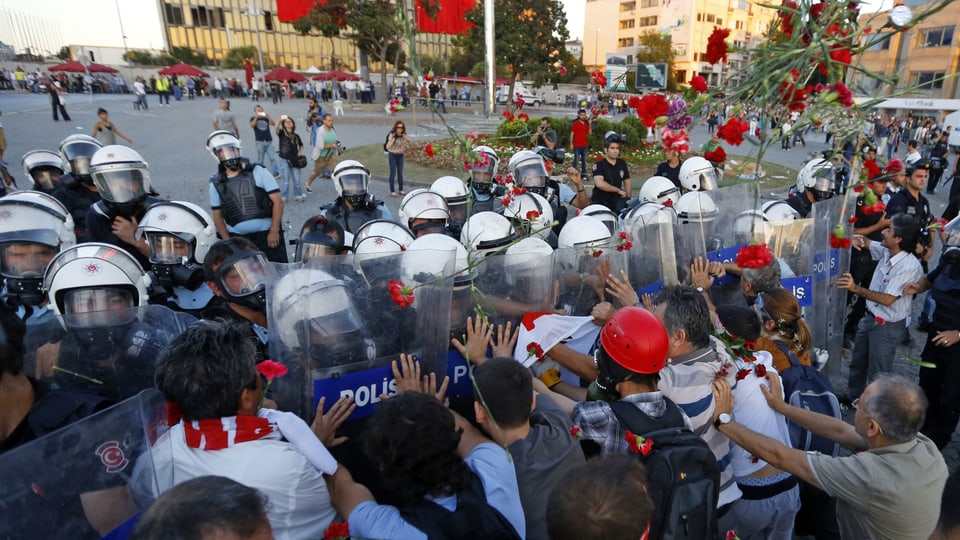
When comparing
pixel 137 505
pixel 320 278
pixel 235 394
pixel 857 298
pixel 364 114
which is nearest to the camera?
pixel 137 505

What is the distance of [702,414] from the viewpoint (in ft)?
7.83

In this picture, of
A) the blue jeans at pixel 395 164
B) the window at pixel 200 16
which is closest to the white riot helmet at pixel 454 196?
the blue jeans at pixel 395 164

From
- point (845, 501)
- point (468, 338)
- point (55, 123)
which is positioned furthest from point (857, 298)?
point (55, 123)

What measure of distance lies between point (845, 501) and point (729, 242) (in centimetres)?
260

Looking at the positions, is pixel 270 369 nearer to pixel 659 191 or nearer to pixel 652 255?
pixel 652 255

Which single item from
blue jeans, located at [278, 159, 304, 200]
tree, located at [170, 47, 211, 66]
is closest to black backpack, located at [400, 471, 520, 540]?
blue jeans, located at [278, 159, 304, 200]

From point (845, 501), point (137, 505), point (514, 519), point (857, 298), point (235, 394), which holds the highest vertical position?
point (235, 394)

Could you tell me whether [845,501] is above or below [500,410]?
below

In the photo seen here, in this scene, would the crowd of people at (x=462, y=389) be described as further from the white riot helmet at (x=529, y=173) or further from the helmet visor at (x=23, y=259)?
the white riot helmet at (x=529, y=173)

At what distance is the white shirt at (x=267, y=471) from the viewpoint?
1804 mm

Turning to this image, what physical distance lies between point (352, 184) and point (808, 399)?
453 cm

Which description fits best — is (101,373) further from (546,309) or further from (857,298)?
(857,298)

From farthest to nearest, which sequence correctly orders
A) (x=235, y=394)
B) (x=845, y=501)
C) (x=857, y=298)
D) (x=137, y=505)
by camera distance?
(x=857, y=298) → (x=845, y=501) → (x=235, y=394) → (x=137, y=505)

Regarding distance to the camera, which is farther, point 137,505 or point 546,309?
point 546,309
